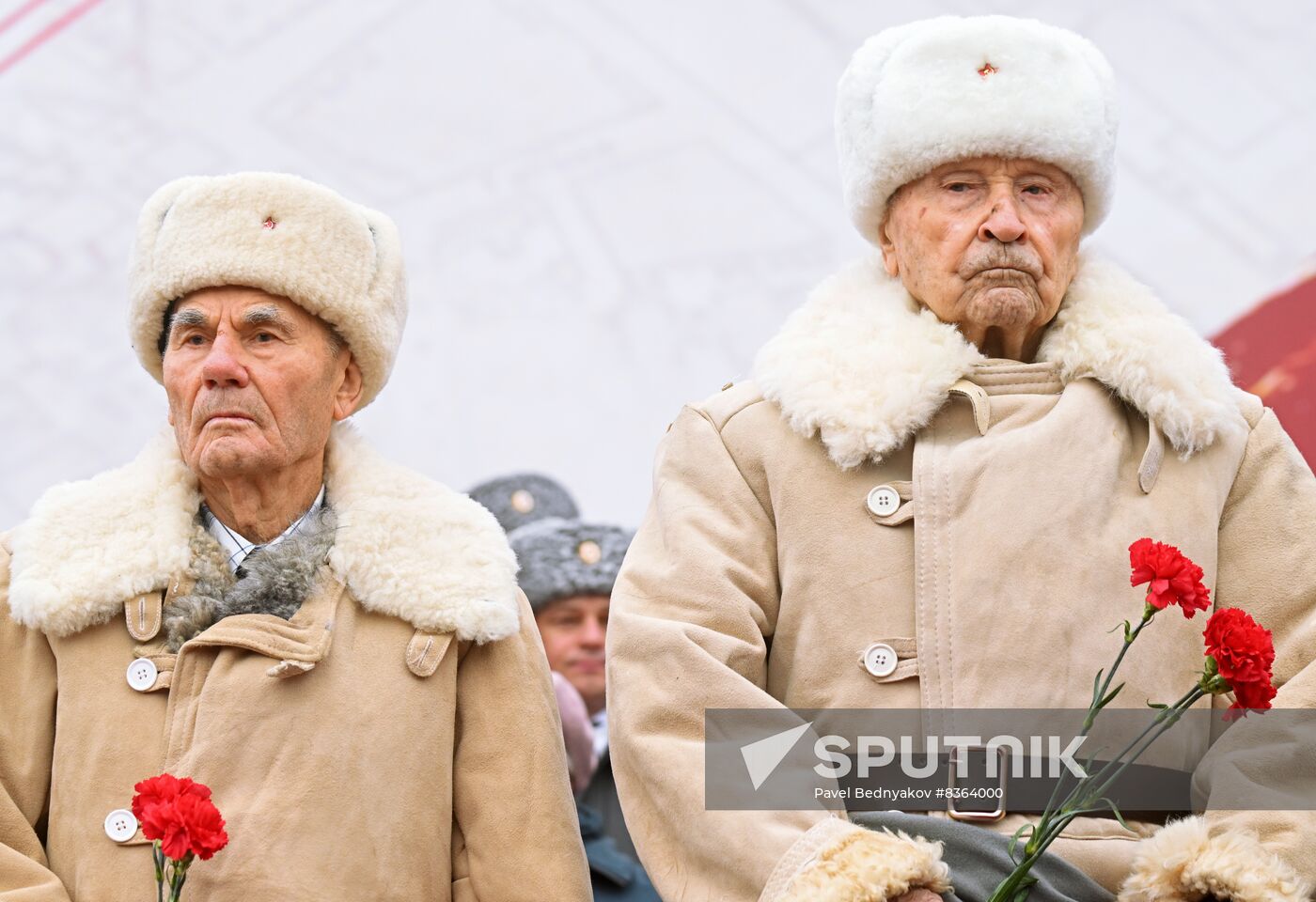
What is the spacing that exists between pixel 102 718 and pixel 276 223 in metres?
0.97

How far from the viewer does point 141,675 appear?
10.5ft

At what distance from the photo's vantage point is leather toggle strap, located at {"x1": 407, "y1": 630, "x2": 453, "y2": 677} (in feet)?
10.8

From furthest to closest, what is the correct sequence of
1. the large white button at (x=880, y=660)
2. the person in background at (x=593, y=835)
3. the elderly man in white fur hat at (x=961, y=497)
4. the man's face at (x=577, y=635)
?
the man's face at (x=577, y=635), the person in background at (x=593, y=835), the large white button at (x=880, y=660), the elderly man in white fur hat at (x=961, y=497)

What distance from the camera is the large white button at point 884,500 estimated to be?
124 inches

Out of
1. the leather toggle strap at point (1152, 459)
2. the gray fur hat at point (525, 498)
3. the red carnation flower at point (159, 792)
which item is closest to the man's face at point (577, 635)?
the gray fur hat at point (525, 498)

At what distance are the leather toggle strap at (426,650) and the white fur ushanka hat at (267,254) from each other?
61 centimetres

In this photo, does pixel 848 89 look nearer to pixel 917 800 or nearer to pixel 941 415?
pixel 941 415

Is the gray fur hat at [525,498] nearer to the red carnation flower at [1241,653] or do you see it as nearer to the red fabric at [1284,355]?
the red fabric at [1284,355]

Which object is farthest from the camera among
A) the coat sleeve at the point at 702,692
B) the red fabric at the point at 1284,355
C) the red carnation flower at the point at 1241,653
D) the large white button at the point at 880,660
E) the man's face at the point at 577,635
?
the man's face at the point at 577,635

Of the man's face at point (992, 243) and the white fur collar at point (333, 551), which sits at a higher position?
the man's face at point (992, 243)

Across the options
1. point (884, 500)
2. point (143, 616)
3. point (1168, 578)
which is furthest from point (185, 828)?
point (1168, 578)

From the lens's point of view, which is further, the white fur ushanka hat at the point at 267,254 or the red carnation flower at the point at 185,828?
the white fur ushanka hat at the point at 267,254

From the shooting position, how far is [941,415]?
10.6 ft

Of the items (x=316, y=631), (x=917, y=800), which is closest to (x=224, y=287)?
(x=316, y=631)
